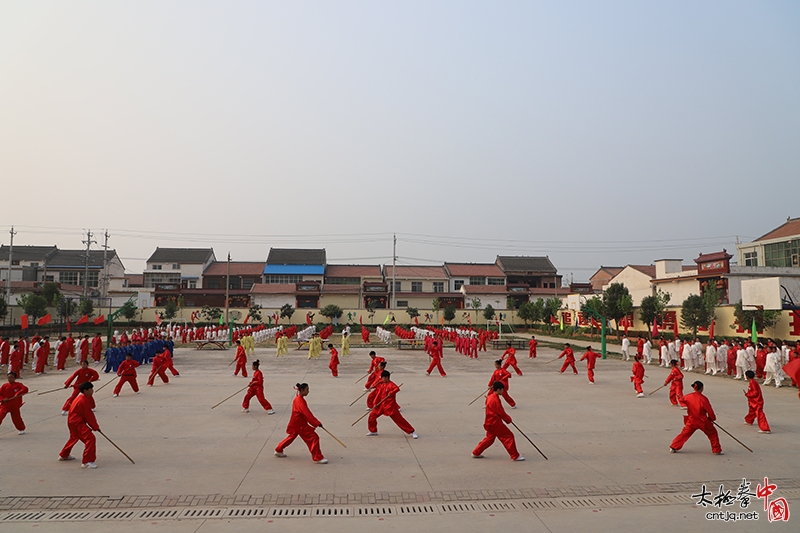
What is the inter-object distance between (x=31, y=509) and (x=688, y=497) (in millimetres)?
7956

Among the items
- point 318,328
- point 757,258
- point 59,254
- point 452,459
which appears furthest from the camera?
point 59,254

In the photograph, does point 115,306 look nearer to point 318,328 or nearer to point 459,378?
point 318,328

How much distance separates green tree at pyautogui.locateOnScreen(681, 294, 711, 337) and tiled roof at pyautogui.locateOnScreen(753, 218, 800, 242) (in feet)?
56.2

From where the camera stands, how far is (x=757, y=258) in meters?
45.0

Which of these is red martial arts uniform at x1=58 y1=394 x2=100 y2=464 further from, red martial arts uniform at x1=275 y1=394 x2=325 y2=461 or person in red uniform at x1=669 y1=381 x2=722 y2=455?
person in red uniform at x1=669 y1=381 x2=722 y2=455

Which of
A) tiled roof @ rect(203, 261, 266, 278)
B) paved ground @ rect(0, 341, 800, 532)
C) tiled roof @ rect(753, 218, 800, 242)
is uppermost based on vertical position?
tiled roof @ rect(753, 218, 800, 242)

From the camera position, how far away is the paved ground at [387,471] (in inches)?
241

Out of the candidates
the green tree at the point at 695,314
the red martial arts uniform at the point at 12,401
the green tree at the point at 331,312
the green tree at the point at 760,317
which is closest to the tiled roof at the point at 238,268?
the green tree at the point at 331,312

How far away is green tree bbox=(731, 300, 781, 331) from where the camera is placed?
1080 inches

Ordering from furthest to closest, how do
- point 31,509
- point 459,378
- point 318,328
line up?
point 318,328
point 459,378
point 31,509

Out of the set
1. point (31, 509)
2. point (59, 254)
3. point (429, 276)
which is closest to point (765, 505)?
point (31, 509)

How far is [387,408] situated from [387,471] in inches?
80.5

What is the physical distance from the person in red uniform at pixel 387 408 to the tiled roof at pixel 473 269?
190 feet

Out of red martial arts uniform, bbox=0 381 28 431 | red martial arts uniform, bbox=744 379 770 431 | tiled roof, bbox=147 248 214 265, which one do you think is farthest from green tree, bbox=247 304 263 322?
red martial arts uniform, bbox=744 379 770 431
